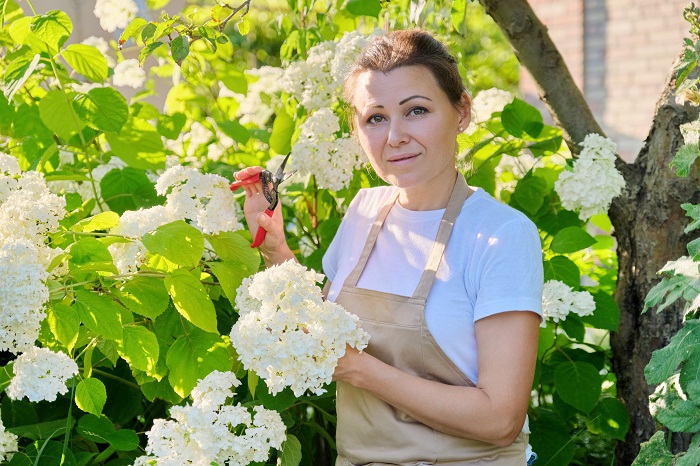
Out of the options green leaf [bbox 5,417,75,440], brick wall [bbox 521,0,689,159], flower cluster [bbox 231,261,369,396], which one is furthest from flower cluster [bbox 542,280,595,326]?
brick wall [bbox 521,0,689,159]

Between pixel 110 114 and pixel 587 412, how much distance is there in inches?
53.6

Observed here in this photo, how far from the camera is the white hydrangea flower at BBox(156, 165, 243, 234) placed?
1750mm

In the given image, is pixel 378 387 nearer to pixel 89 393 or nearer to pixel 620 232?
pixel 89 393

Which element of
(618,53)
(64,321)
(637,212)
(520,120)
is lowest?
(64,321)

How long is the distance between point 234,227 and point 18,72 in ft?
2.10

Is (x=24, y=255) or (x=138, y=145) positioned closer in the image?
(x=24, y=255)

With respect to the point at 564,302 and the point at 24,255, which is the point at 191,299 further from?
the point at 564,302

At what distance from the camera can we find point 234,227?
5.96ft

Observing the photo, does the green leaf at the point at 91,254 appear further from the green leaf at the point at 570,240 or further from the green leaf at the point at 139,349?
the green leaf at the point at 570,240

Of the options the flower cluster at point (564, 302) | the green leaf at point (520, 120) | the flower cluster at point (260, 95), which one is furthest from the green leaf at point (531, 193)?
the flower cluster at point (260, 95)

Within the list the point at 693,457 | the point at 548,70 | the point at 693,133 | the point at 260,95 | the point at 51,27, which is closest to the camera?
the point at 693,457

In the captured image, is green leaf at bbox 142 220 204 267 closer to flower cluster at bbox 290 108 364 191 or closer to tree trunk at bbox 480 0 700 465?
flower cluster at bbox 290 108 364 191

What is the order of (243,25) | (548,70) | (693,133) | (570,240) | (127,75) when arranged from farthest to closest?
1. (127,75)
2. (548,70)
3. (570,240)
4. (243,25)
5. (693,133)

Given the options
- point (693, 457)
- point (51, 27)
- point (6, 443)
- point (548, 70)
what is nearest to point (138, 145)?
point (51, 27)
